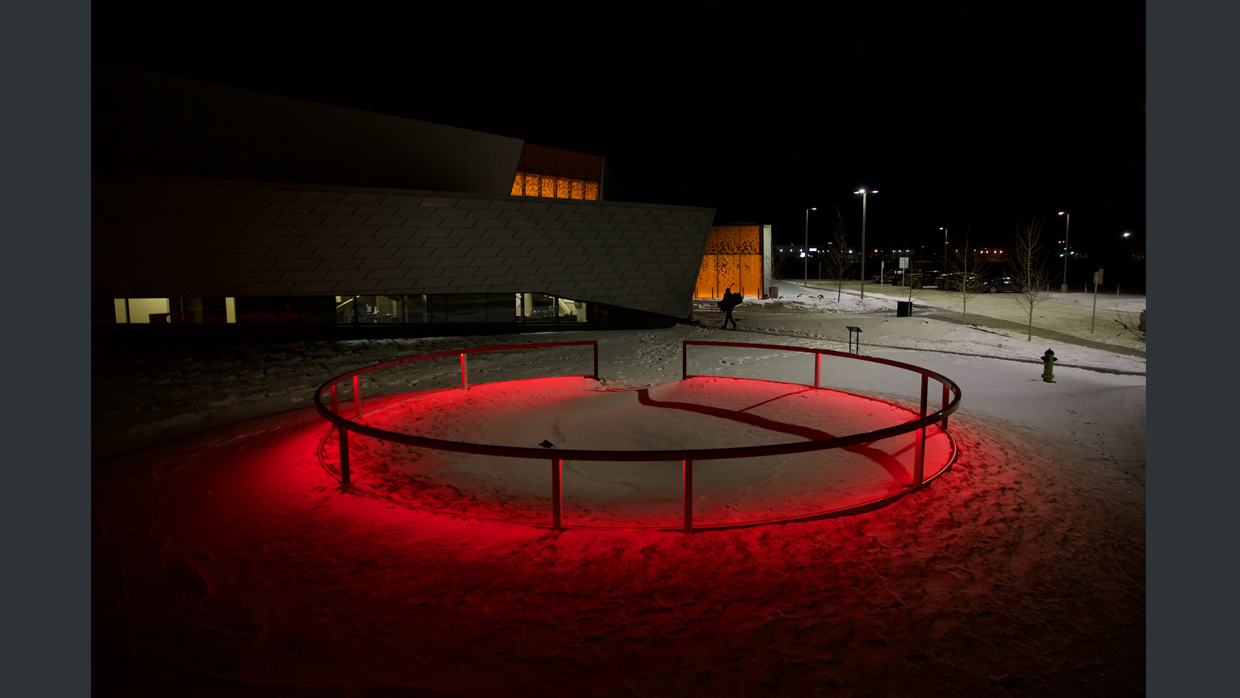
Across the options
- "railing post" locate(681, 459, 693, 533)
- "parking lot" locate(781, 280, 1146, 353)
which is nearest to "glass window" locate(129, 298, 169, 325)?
"railing post" locate(681, 459, 693, 533)

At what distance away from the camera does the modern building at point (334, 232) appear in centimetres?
1725

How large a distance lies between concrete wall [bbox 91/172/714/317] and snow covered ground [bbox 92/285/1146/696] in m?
11.1

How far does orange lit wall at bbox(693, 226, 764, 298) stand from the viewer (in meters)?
39.7

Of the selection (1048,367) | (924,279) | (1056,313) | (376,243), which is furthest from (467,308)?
(924,279)

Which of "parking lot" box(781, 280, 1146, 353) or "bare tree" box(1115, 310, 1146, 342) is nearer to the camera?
"bare tree" box(1115, 310, 1146, 342)

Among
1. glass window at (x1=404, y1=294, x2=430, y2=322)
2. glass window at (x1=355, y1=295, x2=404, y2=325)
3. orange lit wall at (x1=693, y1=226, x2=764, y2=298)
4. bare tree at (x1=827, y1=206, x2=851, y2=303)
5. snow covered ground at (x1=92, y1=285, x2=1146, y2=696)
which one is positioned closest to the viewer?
snow covered ground at (x1=92, y1=285, x2=1146, y2=696)

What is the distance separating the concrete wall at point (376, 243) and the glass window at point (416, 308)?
1262 mm

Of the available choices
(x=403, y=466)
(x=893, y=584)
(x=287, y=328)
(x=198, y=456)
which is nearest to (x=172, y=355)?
(x=287, y=328)

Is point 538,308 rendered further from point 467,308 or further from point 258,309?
point 258,309

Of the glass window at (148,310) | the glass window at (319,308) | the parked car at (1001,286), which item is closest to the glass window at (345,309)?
the glass window at (319,308)

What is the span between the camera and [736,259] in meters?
Answer: 40.0

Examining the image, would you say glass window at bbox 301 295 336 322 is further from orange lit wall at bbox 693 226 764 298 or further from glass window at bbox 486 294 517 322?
orange lit wall at bbox 693 226 764 298

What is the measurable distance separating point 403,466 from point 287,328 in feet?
50.4

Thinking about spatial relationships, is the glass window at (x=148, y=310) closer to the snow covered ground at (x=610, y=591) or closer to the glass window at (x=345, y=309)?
the glass window at (x=345, y=309)
